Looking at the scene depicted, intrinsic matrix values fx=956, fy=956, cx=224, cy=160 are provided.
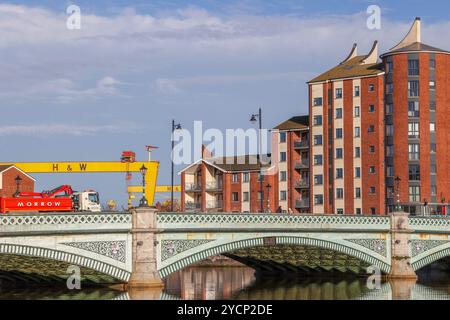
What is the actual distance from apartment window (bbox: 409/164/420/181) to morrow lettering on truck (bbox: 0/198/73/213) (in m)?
43.3

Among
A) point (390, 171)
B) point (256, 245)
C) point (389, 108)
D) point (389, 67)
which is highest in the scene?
point (389, 67)

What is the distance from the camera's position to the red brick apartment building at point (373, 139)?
105812 mm

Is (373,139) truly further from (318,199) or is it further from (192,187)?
(192,187)

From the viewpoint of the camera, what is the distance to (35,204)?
76875 mm

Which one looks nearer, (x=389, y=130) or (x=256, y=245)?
(x=256, y=245)

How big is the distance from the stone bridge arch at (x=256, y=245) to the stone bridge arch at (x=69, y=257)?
10.4ft

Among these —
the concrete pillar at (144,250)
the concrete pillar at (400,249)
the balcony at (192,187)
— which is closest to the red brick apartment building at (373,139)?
the balcony at (192,187)

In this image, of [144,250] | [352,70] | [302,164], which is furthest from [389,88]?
[144,250]

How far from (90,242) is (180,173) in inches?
2988

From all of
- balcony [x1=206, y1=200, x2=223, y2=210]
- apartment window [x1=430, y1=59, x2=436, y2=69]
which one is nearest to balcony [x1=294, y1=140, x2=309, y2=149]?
balcony [x1=206, y1=200, x2=223, y2=210]

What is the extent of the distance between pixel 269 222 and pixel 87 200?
24.4m

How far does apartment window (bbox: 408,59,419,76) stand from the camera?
105500mm

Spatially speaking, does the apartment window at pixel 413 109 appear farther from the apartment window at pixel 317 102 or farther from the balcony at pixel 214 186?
the balcony at pixel 214 186

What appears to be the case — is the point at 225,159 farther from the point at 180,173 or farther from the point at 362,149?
the point at 362,149
